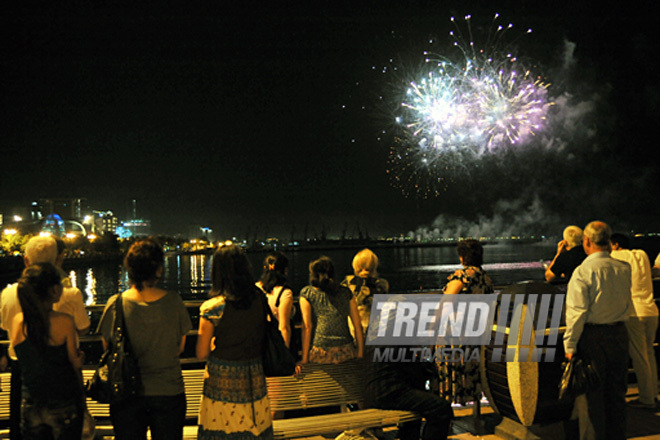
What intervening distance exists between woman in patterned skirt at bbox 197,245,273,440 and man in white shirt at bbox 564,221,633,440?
2.70m

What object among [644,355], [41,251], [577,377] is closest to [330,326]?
[577,377]

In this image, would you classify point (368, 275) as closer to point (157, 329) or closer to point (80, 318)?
point (157, 329)

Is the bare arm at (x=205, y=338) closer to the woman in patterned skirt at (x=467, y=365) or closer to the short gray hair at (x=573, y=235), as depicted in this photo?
the woman in patterned skirt at (x=467, y=365)

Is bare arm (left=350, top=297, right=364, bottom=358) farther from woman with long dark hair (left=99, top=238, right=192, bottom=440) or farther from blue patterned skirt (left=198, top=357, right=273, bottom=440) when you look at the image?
woman with long dark hair (left=99, top=238, right=192, bottom=440)

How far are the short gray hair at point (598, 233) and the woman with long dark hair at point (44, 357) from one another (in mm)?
4273

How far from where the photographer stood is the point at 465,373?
5.12 meters

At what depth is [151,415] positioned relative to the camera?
133 inches

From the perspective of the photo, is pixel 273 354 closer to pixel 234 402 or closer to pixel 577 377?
pixel 234 402

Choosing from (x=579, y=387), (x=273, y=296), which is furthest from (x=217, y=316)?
(x=579, y=387)

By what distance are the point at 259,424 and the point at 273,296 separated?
4.88 ft

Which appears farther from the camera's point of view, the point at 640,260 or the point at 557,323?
the point at 640,260

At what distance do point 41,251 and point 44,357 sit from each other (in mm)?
782

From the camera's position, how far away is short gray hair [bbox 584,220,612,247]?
178 inches

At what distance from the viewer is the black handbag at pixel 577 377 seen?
432 cm
